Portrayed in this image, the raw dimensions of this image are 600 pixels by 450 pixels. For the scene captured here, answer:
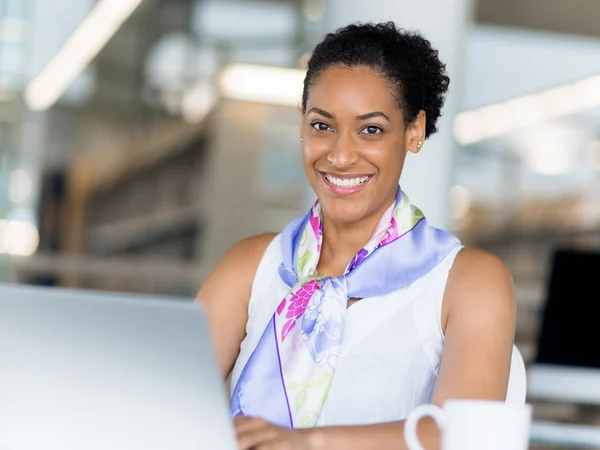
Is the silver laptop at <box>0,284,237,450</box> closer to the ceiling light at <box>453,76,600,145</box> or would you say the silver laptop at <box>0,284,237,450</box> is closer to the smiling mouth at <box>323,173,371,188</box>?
the smiling mouth at <box>323,173,371,188</box>

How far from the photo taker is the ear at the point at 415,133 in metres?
1.47

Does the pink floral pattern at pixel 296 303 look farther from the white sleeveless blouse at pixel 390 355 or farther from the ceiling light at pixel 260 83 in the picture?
the ceiling light at pixel 260 83

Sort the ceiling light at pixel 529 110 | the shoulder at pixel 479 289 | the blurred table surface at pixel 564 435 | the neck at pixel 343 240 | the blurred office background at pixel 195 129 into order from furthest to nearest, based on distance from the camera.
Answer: the ceiling light at pixel 529 110 < the blurred office background at pixel 195 129 < the blurred table surface at pixel 564 435 < the neck at pixel 343 240 < the shoulder at pixel 479 289

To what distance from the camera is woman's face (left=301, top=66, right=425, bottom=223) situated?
139cm

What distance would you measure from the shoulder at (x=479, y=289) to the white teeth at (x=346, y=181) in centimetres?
17

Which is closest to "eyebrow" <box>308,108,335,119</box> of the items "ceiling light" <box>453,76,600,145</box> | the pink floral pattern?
the pink floral pattern

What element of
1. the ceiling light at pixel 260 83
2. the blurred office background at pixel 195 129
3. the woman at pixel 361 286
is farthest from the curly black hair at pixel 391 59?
the ceiling light at pixel 260 83

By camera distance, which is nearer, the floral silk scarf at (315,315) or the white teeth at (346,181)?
the floral silk scarf at (315,315)

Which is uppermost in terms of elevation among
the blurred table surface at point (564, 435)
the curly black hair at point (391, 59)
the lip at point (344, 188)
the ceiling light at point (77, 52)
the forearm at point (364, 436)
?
the ceiling light at point (77, 52)

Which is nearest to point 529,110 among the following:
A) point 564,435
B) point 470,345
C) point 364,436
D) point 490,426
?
point 564,435

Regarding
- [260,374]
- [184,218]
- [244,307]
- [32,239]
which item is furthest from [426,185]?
[184,218]

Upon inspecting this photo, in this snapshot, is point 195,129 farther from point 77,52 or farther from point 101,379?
point 101,379

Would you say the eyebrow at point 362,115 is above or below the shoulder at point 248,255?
above

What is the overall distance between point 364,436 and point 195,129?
703 cm
